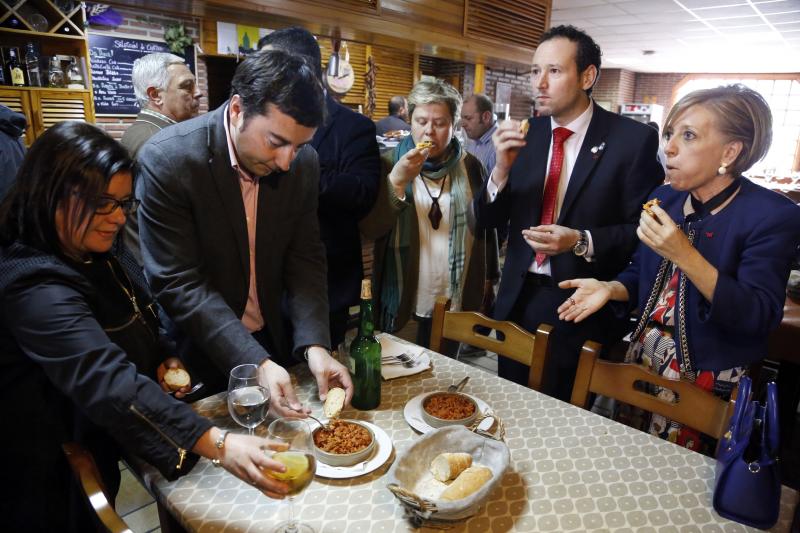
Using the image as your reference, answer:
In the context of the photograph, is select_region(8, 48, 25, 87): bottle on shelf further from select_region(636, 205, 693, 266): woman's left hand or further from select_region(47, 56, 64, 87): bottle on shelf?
select_region(636, 205, 693, 266): woman's left hand

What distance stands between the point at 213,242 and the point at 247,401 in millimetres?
539

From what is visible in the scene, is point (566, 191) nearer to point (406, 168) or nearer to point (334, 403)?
point (406, 168)

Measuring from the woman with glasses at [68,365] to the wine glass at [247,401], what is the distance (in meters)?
0.09

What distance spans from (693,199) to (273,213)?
1.29 meters

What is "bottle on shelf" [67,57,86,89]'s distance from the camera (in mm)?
4375

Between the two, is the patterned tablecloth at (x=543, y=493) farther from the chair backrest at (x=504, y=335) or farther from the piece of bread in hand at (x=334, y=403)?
the chair backrest at (x=504, y=335)

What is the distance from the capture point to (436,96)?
2309mm

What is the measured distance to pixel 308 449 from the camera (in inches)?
39.9

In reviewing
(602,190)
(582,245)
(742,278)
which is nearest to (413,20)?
(602,190)

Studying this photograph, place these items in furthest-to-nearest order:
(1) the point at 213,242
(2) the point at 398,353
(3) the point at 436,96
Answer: (3) the point at 436,96 → (2) the point at 398,353 → (1) the point at 213,242

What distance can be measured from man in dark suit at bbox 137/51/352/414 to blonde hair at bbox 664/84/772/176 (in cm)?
114

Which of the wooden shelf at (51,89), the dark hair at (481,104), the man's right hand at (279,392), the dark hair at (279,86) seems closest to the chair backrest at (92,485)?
the man's right hand at (279,392)

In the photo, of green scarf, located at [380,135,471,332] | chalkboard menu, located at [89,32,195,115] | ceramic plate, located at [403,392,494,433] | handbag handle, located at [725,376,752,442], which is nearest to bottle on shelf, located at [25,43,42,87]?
chalkboard menu, located at [89,32,195,115]

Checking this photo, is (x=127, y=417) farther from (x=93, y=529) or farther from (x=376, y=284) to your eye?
(x=376, y=284)
